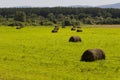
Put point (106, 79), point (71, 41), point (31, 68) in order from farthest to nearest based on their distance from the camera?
point (71, 41) < point (31, 68) < point (106, 79)

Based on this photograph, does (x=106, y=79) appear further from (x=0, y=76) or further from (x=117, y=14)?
(x=117, y=14)

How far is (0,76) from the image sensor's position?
19.2 meters

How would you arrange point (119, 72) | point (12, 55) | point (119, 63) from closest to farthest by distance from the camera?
point (119, 72), point (119, 63), point (12, 55)

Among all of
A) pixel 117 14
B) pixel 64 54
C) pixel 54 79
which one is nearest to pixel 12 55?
pixel 64 54

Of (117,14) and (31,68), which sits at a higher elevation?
(31,68)

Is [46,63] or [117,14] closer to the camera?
[46,63]

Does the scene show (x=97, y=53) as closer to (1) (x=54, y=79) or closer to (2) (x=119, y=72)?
(2) (x=119, y=72)

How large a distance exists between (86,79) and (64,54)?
1060 cm

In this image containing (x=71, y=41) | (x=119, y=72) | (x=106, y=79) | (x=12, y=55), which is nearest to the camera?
(x=106, y=79)

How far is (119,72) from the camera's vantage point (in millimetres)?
20172

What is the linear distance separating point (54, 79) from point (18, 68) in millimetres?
4465

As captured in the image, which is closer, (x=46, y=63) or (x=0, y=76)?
(x=0, y=76)

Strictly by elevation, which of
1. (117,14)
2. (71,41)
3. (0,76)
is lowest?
(117,14)

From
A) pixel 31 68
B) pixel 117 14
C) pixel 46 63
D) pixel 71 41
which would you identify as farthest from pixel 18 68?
pixel 117 14
